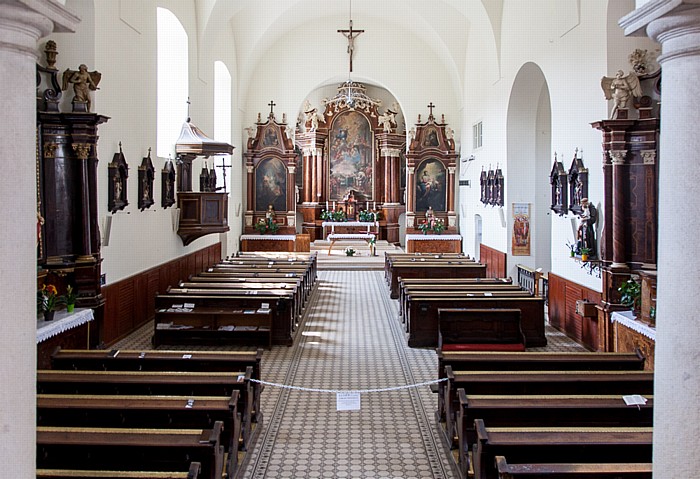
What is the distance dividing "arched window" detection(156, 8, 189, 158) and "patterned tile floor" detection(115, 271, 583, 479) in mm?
4812

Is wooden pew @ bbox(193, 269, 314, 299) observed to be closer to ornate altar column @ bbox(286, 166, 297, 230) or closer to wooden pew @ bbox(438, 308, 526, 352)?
A: wooden pew @ bbox(438, 308, 526, 352)

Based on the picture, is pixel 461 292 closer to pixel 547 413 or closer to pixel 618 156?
pixel 618 156

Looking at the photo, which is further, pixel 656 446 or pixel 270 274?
pixel 270 274

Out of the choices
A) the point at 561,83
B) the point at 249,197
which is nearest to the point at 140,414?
the point at 561,83

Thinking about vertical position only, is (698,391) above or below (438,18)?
below

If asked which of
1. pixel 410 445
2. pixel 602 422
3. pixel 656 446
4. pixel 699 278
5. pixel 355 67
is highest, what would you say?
pixel 355 67

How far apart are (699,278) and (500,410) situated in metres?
2.40

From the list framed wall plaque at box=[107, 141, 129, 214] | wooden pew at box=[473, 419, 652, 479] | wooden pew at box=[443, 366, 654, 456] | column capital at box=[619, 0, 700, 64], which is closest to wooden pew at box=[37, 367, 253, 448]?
wooden pew at box=[443, 366, 654, 456]

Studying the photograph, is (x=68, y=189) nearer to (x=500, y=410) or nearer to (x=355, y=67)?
(x=500, y=410)

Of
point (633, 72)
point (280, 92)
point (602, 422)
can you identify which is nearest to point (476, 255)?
point (280, 92)

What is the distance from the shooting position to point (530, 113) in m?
16.1

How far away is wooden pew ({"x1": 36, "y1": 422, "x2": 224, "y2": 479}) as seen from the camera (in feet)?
14.1

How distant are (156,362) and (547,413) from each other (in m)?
3.87

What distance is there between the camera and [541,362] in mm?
6641
